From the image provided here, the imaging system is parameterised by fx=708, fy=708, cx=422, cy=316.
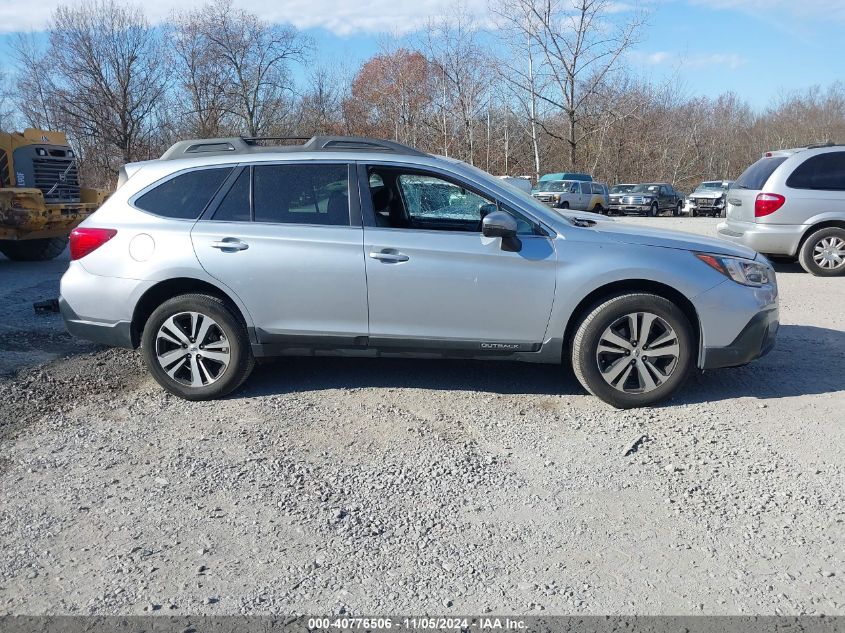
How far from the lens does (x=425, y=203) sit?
540 cm

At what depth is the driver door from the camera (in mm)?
4672

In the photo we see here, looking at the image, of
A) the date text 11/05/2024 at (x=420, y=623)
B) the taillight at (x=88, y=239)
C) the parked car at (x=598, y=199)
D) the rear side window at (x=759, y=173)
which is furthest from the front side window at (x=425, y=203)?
the parked car at (x=598, y=199)

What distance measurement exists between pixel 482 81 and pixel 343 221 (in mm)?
33849

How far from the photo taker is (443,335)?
4.79 m

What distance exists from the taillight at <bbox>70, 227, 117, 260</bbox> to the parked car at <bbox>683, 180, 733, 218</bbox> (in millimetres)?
35701

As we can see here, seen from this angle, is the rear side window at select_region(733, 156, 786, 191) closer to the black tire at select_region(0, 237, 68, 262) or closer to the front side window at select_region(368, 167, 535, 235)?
the front side window at select_region(368, 167, 535, 235)

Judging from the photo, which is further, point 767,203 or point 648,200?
point 648,200

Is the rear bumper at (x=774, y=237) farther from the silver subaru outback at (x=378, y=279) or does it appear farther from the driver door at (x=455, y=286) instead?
the driver door at (x=455, y=286)

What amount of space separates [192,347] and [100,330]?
72 cm

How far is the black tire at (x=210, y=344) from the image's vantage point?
4.86m

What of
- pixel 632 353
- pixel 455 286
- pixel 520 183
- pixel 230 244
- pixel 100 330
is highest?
pixel 520 183

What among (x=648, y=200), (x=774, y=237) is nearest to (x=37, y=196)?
(x=774, y=237)

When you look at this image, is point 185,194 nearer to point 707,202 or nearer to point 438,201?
point 438,201

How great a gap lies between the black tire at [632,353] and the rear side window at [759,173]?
6.70m
